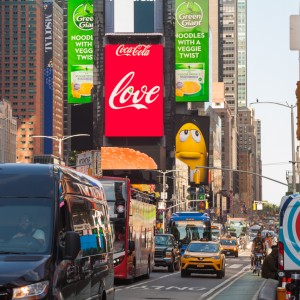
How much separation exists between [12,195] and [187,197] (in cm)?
11578

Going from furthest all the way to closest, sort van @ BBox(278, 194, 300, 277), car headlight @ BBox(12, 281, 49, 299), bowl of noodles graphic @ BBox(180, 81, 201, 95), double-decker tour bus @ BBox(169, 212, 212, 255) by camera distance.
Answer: bowl of noodles graphic @ BBox(180, 81, 201, 95) → double-decker tour bus @ BBox(169, 212, 212, 255) → van @ BBox(278, 194, 300, 277) → car headlight @ BBox(12, 281, 49, 299)

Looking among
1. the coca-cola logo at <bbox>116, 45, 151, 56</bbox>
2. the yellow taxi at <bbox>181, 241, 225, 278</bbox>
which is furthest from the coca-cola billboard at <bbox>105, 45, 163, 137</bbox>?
the yellow taxi at <bbox>181, 241, 225, 278</bbox>

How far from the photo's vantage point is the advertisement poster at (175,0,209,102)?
95.3 metres

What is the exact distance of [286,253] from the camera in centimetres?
1425

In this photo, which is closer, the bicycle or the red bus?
the red bus

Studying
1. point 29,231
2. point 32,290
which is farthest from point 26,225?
point 32,290

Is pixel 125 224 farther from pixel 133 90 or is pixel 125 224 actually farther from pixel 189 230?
pixel 133 90

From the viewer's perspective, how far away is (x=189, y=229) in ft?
136

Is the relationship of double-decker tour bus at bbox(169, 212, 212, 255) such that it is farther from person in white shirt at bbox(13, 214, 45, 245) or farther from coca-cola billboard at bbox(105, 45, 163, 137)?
coca-cola billboard at bbox(105, 45, 163, 137)

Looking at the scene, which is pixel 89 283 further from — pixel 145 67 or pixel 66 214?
pixel 145 67

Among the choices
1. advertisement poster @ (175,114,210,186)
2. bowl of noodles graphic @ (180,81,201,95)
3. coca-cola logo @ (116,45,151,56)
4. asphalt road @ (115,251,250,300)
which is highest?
coca-cola logo @ (116,45,151,56)

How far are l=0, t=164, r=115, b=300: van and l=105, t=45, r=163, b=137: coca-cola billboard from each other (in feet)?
256

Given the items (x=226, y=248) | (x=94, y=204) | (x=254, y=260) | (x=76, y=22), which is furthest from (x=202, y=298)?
(x=76, y=22)

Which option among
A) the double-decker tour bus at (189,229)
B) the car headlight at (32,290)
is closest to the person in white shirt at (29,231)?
the car headlight at (32,290)
